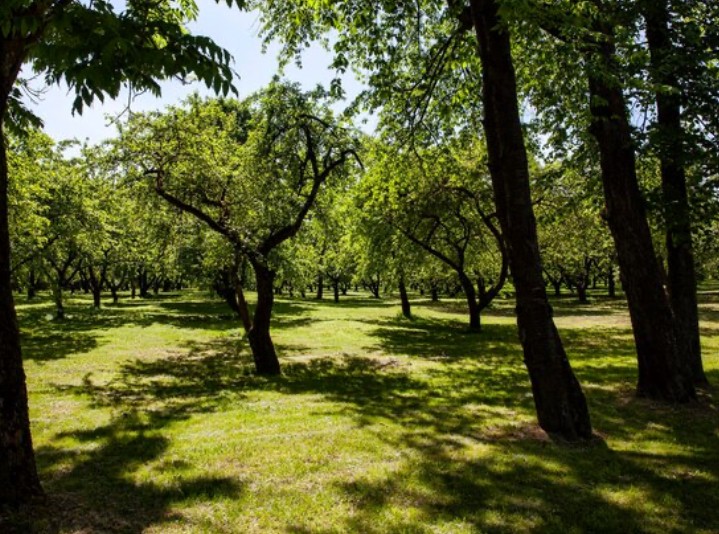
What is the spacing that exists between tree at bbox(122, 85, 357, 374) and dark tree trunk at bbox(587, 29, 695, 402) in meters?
8.79

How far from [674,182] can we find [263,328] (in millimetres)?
13561

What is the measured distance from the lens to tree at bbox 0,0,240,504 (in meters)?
4.42

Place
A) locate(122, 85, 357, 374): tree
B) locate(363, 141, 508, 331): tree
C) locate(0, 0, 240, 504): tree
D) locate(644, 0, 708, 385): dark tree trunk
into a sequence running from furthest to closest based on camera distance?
locate(363, 141, 508, 331): tree
locate(122, 85, 357, 374): tree
locate(644, 0, 708, 385): dark tree trunk
locate(0, 0, 240, 504): tree

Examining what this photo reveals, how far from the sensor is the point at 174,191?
17.7 m

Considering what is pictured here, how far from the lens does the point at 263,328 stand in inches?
712

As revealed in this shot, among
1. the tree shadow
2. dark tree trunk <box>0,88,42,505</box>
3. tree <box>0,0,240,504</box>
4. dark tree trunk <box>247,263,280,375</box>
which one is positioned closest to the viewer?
tree <box>0,0,240,504</box>

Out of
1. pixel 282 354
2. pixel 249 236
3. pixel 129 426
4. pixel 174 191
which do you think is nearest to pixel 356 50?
pixel 249 236

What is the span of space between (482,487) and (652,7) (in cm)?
1148

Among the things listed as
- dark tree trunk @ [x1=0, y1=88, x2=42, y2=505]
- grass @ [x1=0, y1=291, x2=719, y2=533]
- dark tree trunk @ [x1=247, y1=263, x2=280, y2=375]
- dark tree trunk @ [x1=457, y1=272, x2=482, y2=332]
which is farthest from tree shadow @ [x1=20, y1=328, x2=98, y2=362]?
dark tree trunk @ [x1=457, y1=272, x2=482, y2=332]

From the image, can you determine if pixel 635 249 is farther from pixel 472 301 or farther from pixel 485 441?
pixel 472 301

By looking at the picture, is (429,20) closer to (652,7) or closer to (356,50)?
(356,50)

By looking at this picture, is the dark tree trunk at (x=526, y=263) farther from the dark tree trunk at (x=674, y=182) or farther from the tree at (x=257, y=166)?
the tree at (x=257, y=166)

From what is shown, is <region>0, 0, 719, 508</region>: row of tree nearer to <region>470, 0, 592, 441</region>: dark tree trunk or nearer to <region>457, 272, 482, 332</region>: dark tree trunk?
<region>470, 0, 592, 441</region>: dark tree trunk

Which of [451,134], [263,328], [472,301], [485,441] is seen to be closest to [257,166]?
[263,328]
